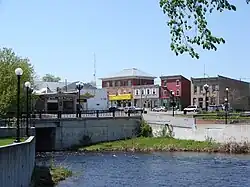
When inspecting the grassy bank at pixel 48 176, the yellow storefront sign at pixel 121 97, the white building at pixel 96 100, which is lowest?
the grassy bank at pixel 48 176

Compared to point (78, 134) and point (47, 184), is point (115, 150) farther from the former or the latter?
point (47, 184)

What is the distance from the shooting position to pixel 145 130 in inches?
2361

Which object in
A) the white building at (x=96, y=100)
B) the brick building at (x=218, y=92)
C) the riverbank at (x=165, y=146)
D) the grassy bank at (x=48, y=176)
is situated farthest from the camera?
the brick building at (x=218, y=92)

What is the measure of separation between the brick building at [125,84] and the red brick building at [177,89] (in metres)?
10.1

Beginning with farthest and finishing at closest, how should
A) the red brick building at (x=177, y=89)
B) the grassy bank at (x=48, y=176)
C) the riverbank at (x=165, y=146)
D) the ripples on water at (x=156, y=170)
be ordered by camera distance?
1. the red brick building at (x=177, y=89)
2. the riverbank at (x=165, y=146)
3. the ripples on water at (x=156, y=170)
4. the grassy bank at (x=48, y=176)

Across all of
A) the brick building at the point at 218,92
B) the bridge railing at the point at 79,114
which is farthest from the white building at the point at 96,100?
the bridge railing at the point at 79,114

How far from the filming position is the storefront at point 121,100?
119131mm

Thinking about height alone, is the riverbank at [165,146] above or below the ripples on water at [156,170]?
above

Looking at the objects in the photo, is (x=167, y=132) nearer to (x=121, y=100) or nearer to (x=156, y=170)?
(x=156, y=170)

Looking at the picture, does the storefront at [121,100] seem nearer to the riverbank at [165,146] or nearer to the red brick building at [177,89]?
the red brick building at [177,89]

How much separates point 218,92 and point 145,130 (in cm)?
4413

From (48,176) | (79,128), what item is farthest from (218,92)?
(48,176)

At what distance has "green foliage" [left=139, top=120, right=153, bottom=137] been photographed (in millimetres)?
59438

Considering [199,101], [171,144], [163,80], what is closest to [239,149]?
[171,144]
